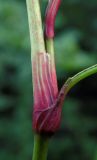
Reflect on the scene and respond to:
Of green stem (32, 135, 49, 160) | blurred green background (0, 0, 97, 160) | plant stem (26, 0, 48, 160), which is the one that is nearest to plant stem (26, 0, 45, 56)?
plant stem (26, 0, 48, 160)

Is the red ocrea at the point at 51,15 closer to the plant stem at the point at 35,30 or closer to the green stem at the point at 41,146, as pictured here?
the plant stem at the point at 35,30

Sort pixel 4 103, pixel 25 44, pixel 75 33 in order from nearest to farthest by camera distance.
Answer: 1. pixel 25 44
2. pixel 4 103
3. pixel 75 33

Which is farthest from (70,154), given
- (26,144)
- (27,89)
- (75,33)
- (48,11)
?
(48,11)

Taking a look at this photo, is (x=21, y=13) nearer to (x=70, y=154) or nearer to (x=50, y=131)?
(x=70, y=154)

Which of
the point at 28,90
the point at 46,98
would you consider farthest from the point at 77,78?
the point at 28,90

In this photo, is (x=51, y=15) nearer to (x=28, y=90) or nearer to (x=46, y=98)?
(x=46, y=98)

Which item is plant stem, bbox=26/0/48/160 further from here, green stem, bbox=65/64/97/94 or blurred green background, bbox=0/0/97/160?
blurred green background, bbox=0/0/97/160

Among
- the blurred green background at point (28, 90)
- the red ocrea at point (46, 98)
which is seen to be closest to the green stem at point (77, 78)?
the red ocrea at point (46, 98)
